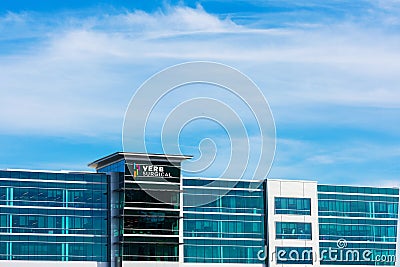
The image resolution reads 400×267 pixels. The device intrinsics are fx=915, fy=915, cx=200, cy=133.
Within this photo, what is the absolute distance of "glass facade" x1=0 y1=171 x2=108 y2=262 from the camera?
9769 cm

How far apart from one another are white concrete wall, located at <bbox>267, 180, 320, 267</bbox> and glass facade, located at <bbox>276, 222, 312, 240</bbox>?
420 millimetres

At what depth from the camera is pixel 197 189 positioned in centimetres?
10719

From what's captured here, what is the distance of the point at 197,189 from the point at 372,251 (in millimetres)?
25045

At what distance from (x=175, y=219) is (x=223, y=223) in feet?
24.6

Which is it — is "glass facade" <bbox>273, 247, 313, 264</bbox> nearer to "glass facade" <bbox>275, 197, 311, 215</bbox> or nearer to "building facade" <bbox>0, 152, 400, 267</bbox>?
"building facade" <bbox>0, 152, 400, 267</bbox>

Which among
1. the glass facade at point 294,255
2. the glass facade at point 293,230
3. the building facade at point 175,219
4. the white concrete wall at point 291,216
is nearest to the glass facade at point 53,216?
the building facade at point 175,219

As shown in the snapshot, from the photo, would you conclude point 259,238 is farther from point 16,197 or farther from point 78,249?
point 16,197

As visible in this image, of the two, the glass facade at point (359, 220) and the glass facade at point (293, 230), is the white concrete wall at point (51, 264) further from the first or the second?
the glass facade at point (359, 220)

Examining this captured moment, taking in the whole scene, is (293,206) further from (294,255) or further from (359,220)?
(359,220)

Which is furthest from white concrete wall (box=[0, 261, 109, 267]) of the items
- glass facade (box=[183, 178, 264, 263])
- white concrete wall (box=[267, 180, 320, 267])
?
white concrete wall (box=[267, 180, 320, 267])

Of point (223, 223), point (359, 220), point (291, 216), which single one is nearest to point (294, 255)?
point (291, 216)

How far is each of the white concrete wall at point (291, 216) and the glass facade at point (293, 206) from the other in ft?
1.28

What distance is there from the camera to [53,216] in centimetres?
9981

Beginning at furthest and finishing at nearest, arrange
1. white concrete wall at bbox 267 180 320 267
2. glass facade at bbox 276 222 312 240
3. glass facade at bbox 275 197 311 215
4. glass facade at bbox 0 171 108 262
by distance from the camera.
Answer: glass facade at bbox 275 197 311 215, glass facade at bbox 276 222 312 240, white concrete wall at bbox 267 180 320 267, glass facade at bbox 0 171 108 262
